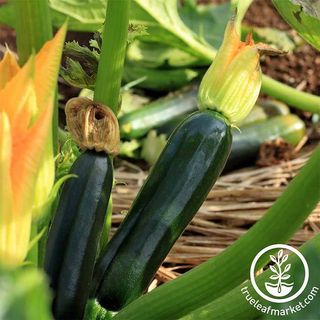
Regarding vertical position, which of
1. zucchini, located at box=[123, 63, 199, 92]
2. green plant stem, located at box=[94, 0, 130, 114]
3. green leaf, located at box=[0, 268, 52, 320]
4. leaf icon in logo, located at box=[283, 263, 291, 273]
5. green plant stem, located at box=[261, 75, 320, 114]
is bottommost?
zucchini, located at box=[123, 63, 199, 92]

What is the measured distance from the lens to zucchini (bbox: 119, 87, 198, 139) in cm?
251

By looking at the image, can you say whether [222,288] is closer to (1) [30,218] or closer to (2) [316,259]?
(2) [316,259]

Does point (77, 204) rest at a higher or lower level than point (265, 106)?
higher

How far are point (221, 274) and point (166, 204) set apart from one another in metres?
0.14

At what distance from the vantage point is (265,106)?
2680 millimetres

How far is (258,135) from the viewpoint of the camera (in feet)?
8.35

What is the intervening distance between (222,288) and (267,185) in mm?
1043

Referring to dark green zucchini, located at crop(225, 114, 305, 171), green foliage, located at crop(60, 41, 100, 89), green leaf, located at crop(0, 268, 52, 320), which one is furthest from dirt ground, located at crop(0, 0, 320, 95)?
green leaf, located at crop(0, 268, 52, 320)

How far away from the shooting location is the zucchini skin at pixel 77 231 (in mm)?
1253

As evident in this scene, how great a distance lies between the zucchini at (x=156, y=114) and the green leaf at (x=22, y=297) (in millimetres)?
1827

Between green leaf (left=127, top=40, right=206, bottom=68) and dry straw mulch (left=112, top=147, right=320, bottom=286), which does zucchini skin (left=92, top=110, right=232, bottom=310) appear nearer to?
dry straw mulch (left=112, top=147, right=320, bottom=286)

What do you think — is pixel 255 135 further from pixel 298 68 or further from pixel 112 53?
pixel 112 53

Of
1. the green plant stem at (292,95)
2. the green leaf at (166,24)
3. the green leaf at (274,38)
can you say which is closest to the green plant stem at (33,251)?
the green leaf at (166,24)

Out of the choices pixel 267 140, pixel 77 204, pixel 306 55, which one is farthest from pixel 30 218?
pixel 306 55
